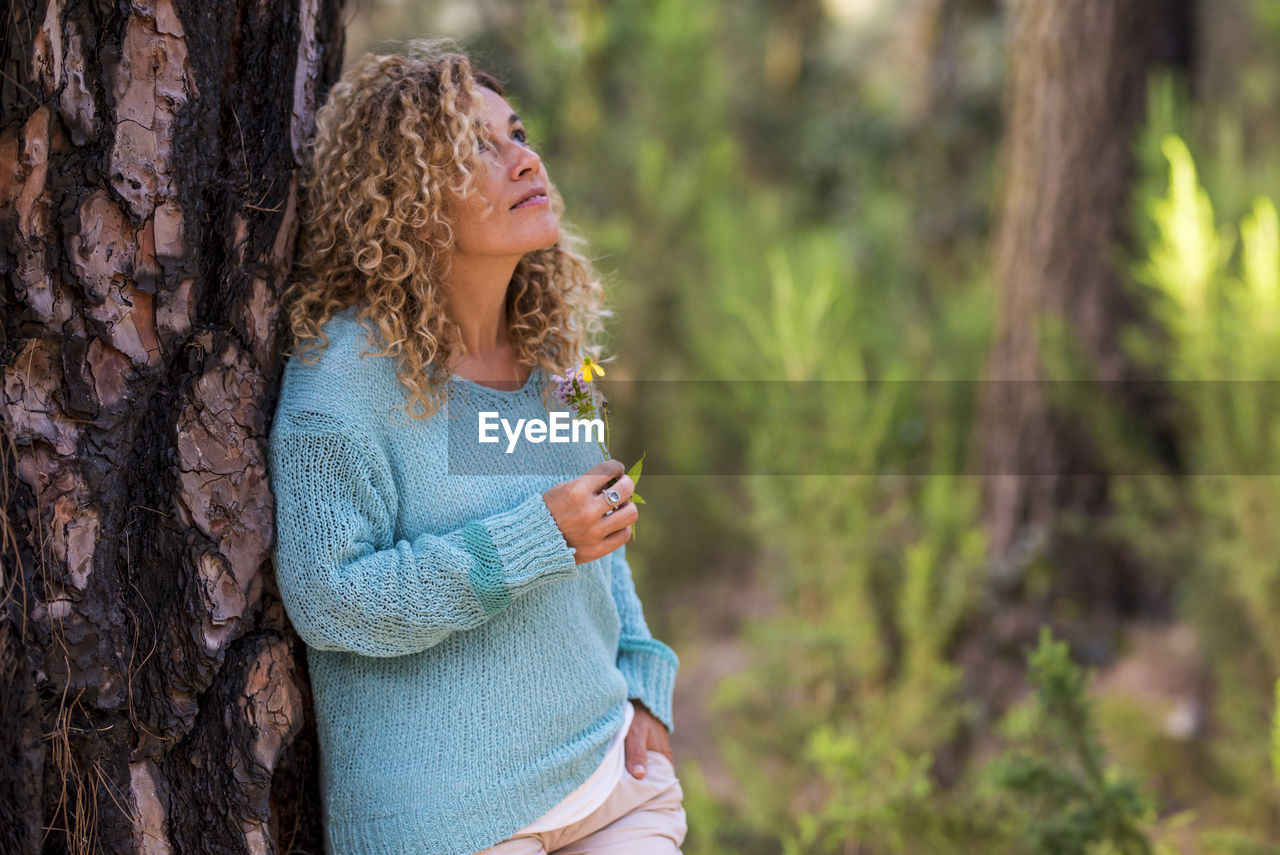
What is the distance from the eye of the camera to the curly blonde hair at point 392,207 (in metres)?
1.45

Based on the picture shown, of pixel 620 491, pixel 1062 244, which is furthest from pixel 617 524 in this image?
pixel 1062 244

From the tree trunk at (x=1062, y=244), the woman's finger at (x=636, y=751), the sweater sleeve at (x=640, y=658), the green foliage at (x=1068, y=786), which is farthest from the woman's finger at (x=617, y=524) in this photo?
the tree trunk at (x=1062, y=244)

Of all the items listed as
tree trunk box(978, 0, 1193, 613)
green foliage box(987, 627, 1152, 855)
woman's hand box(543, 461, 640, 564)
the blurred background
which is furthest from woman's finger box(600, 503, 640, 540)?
tree trunk box(978, 0, 1193, 613)

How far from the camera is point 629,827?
5.04ft

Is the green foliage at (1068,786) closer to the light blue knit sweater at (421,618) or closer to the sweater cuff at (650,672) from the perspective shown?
the sweater cuff at (650,672)

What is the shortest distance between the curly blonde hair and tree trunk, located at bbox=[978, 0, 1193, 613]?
2.83 meters

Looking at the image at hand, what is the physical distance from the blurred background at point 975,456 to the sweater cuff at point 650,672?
2.51ft

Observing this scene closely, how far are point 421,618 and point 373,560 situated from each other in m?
0.09

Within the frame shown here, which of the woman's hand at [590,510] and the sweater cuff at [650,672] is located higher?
the woman's hand at [590,510]

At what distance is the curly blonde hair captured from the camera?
145 centimetres

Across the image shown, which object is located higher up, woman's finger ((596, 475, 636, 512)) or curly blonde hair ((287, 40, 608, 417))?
curly blonde hair ((287, 40, 608, 417))

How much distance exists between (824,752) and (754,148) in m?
7.00

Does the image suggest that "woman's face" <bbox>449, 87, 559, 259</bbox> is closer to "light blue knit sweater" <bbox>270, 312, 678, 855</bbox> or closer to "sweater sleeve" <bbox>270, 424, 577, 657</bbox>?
"light blue knit sweater" <bbox>270, 312, 678, 855</bbox>

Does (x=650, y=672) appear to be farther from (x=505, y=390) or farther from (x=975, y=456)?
(x=975, y=456)
